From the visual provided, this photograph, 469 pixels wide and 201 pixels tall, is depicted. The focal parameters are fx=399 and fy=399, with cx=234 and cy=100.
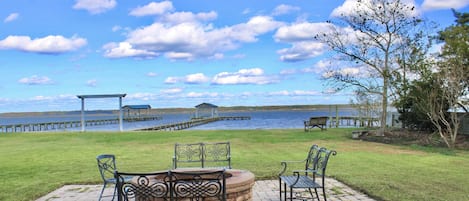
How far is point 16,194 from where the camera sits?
22.7 ft

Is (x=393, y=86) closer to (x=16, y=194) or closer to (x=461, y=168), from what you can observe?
(x=461, y=168)

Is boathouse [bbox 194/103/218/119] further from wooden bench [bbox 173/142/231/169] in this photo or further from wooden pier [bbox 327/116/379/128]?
wooden bench [bbox 173/142/231/169]

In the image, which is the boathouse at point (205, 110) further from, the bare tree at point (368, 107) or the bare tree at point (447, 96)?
the bare tree at point (447, 96)

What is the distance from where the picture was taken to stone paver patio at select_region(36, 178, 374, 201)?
20.9 ft

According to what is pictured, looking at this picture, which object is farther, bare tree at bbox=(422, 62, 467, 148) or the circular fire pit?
bare tree at bbox=(422, 62, 467, 148)

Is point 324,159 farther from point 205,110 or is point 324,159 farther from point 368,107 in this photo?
point 205,110

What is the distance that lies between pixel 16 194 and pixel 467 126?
17421 millimetres

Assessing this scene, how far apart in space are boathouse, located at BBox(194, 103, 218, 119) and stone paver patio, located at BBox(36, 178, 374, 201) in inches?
2498

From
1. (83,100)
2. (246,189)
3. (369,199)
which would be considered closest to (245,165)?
(369,199)

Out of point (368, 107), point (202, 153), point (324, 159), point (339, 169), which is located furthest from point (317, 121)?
point (324, 159)

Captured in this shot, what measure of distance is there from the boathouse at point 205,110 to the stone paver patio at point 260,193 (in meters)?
63.4

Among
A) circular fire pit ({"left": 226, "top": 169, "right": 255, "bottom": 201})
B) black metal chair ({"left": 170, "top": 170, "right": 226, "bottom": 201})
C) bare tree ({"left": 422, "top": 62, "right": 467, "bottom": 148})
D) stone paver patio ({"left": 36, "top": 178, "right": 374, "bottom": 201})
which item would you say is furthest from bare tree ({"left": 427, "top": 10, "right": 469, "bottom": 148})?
black metal chair ({"left": 170, "top": 170, "right": 226, "bottom": 201})

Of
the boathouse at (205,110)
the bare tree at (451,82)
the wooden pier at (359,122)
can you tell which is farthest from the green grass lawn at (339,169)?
the boathouse at (205,110)

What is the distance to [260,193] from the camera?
6.76m
